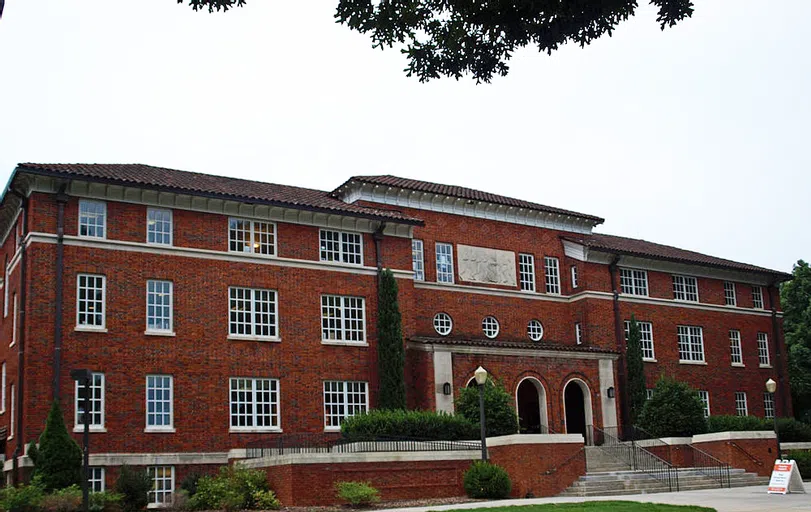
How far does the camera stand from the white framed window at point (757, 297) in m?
48.9

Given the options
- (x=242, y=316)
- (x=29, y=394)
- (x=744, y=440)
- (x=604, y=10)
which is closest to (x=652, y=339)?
(x=744, y=440)

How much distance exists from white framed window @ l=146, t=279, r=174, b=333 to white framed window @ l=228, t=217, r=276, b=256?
2.76m

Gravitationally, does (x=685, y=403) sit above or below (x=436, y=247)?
below

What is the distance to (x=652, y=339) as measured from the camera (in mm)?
43750

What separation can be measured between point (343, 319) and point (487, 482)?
10216 millimetres

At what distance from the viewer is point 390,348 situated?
3388 centimetres

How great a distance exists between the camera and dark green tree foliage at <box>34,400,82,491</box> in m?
25.9

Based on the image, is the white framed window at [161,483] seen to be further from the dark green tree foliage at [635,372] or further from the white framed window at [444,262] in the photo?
the dark green tree foliage at [635,372]

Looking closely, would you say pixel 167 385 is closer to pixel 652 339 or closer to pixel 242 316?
pixel 242 316

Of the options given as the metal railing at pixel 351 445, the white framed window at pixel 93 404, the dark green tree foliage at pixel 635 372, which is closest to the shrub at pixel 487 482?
the metal railing at pixel 351 445

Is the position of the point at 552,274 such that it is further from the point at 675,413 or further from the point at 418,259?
the point at 675,413

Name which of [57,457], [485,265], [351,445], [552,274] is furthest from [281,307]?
[552,274]

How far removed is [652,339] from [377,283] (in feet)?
50.4

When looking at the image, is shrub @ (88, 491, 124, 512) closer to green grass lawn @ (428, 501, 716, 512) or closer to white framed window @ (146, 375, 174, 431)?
white framed window @ (146, 375, 174, 431)
